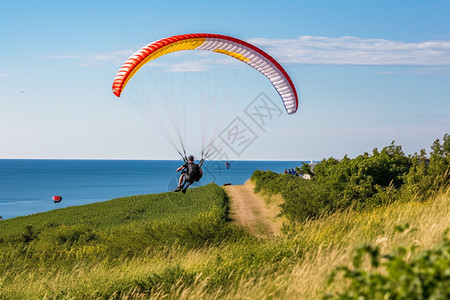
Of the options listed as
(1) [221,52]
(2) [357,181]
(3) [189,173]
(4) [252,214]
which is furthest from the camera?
(4) [252,214]

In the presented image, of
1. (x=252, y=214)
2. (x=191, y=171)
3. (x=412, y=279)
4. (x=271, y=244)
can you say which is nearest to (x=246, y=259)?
(x=271, y=244)

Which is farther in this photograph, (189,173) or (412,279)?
(189,173)

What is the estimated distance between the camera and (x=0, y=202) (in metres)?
127

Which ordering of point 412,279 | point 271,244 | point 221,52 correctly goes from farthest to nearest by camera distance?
point 221,52 → point 271,244 → point 412,279

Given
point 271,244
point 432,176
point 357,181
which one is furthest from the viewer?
point 357,181

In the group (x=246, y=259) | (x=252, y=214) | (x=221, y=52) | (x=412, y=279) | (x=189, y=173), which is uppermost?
(x=221, y=52)

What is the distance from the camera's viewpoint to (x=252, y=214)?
3144 centimetres

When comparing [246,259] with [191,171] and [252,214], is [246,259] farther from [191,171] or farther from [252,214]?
[252,214]

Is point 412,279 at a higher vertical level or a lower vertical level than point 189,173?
lower

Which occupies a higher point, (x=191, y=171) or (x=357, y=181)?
(x=191, y=171)

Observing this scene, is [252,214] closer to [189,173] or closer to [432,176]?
[189,173]

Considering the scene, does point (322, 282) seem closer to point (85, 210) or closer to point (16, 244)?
point (16, 244)

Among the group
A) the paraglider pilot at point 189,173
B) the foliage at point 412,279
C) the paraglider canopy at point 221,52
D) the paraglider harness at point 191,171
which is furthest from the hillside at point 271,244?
the paraglider canopy at point 221,52

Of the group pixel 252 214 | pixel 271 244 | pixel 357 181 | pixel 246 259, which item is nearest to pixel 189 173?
pixel 271 244
